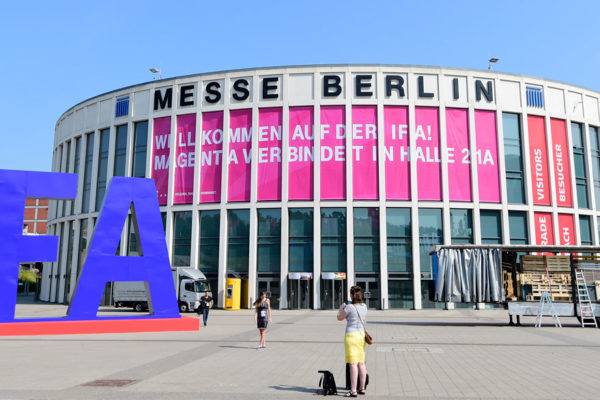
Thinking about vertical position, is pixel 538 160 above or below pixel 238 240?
above

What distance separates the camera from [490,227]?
122 ft

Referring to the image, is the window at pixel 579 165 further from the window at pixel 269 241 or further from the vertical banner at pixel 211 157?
the vertical banner at pixel 211 157

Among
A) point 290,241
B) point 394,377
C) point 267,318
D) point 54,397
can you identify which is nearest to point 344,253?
point 290,241

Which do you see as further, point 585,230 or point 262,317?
point 585,230

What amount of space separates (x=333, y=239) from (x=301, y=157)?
636 cm

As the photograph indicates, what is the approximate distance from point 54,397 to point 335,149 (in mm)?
30657

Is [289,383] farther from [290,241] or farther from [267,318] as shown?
[290,241]

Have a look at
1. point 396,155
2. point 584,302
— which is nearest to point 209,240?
point 396,155

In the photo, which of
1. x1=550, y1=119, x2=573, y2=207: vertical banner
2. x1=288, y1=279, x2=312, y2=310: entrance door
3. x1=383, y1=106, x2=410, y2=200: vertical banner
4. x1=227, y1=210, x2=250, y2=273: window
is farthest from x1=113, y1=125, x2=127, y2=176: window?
x1=550, y1=119, x2=573, y2=207: vertical banner

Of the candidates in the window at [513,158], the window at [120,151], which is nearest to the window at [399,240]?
the window at [513,158]

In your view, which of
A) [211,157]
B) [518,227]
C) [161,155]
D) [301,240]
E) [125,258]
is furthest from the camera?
[161,155]

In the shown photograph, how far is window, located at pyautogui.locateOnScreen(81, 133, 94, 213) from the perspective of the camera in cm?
4388

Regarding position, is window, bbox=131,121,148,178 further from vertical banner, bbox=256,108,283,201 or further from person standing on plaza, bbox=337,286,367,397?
person standing on plaza, bbox=337,286,367,397

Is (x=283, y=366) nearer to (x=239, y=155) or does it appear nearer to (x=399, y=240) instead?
→ (x=399, y=240)
